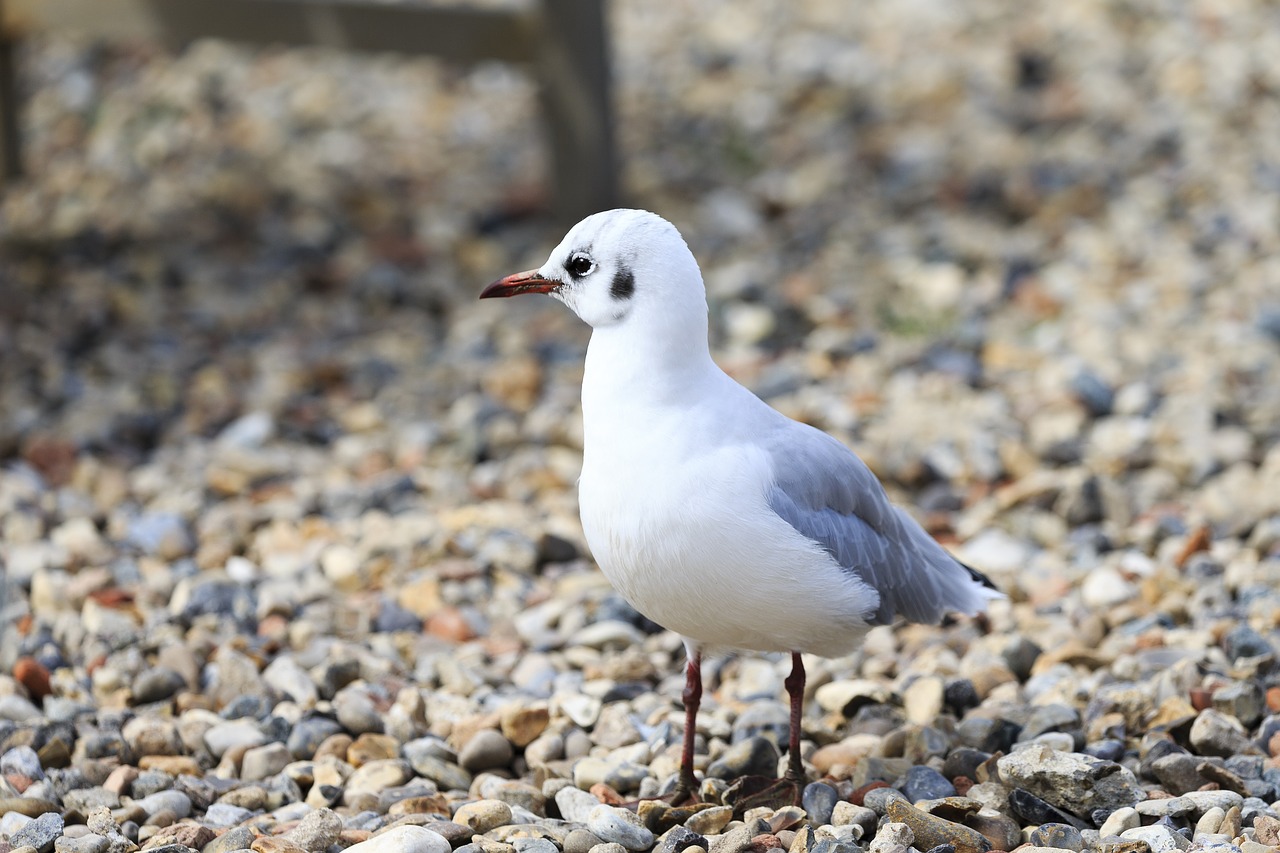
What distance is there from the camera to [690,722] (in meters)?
3.24

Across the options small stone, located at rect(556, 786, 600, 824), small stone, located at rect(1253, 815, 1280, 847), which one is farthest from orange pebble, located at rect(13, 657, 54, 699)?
small stone, located at rect(1253, 815, 1280, 847)

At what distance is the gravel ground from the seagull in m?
0.41

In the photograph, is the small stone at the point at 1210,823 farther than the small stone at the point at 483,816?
No

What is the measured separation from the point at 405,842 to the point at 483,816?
24 centimetres

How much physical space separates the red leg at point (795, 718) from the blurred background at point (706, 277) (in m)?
1.05

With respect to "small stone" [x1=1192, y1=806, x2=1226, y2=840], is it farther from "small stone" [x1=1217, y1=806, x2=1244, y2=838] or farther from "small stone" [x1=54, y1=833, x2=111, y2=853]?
"small stone" [x1=54, y1=833, x2=111, y2=853]

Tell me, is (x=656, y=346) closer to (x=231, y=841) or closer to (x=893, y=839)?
(x=893, y=839)

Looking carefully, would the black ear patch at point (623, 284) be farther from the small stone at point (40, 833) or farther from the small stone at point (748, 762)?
the small stone at point (40, 833)

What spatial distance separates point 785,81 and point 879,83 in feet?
1.65

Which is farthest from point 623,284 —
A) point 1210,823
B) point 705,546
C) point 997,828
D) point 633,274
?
point 1210,823

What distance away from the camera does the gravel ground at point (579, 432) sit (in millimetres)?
3244

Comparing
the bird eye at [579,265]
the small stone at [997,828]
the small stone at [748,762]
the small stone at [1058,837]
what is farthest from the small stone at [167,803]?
the small stone at [1058,837]

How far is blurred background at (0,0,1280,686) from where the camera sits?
4523 mm

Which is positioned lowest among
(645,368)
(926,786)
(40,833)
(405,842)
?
(40,833)
